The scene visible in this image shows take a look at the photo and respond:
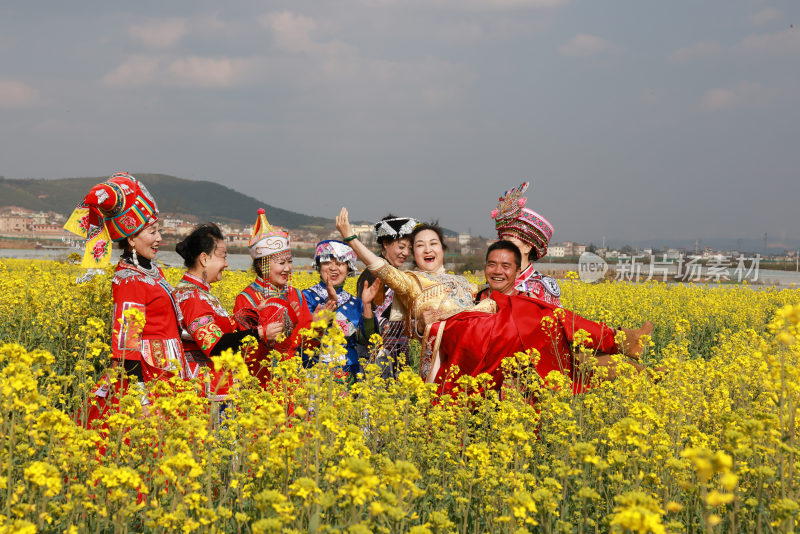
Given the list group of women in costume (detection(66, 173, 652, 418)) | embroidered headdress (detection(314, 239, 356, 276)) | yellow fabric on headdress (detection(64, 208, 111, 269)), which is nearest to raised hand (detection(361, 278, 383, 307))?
group of women in costume (detection(66, 173, 652, 418))

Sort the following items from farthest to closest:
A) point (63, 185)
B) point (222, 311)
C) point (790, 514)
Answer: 1. point (63, 185)
2. point (222, 311)
3. point (790, 514)

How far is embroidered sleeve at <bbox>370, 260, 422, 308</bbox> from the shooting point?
14.4 feet

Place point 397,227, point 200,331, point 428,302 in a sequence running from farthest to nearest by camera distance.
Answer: point 397,227
point 428,302
point 200,331

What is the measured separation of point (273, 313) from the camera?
14.0 feet

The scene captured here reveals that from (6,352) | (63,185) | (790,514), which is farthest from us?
(63,185)

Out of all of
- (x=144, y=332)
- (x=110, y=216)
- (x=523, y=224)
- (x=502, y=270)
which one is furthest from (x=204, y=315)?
(x=523, y=224)

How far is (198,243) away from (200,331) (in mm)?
732

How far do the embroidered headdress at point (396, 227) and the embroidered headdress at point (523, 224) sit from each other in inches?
30.6

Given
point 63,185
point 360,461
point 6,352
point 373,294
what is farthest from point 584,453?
point 63,185

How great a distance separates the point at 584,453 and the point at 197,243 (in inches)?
124

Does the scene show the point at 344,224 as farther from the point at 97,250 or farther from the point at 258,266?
the point at 97,250

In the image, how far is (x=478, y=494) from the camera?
2.74 m

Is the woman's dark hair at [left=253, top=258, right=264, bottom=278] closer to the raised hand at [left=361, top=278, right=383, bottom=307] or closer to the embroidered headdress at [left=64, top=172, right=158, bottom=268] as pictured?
the raised hand at [left=361, top=278, right=383, bottom=307]

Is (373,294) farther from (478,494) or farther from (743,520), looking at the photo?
(743,520)
